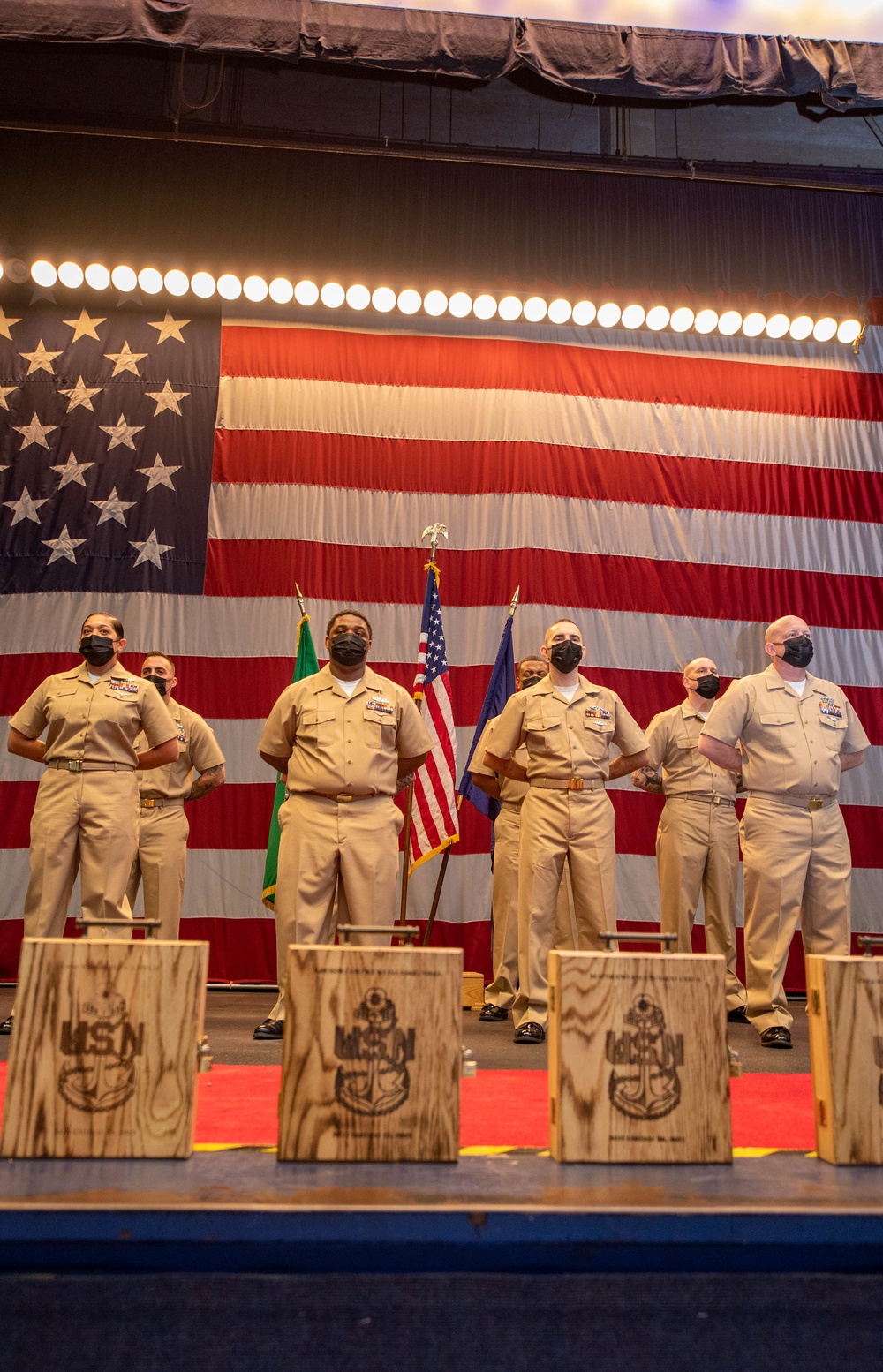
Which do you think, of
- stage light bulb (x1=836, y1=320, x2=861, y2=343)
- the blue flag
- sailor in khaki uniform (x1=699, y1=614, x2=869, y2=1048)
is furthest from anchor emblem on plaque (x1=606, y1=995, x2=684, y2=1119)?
stage light bulb (x1=836, y1=320, x2=861, y2=343)

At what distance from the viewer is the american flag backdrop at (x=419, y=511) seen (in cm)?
635

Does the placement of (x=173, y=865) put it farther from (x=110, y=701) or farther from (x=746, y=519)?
(x=746, y=519)

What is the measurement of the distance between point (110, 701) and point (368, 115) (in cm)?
492

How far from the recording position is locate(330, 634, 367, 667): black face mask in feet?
12.4

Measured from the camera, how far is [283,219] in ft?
20.8

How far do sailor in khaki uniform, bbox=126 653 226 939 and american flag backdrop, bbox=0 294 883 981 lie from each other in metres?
1.23

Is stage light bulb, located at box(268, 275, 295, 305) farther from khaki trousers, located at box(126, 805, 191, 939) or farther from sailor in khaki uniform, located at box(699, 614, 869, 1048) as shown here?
sailor in khaki uniform, located at box(699, 614, 869, 1048)

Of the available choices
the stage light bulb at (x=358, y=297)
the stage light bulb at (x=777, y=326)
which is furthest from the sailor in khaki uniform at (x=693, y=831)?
the stage light bulb at (x=358, y=297)

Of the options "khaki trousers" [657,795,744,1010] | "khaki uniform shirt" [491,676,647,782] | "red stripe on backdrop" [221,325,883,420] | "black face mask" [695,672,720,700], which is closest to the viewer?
"khaki uniform shirt" [491,676,647,782]

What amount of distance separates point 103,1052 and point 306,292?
5.72 meters

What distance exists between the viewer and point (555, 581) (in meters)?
6.56

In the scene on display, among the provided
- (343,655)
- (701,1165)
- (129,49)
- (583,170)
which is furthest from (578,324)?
(701,1165)

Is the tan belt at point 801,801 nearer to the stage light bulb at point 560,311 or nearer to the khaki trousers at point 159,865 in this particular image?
the khaki trousers at point 159,865

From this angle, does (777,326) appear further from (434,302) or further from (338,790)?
(338,790)
